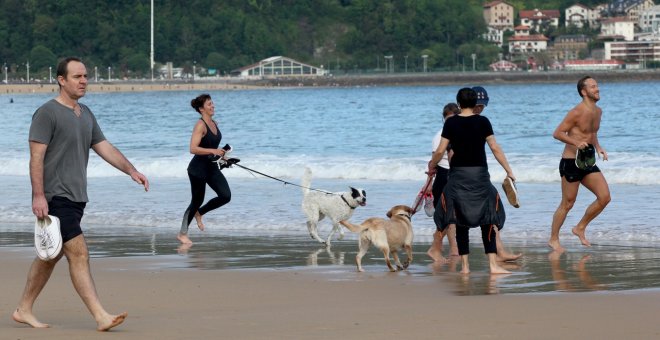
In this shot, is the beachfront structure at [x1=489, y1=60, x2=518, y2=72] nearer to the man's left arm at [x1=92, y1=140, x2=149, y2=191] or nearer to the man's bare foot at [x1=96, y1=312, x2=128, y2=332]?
the man's left arm at [x1=92, y1=140, x2=149, y2=191]

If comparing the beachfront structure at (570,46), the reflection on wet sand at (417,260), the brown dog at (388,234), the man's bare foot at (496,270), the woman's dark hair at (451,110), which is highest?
the beachfront structure at (570,46)

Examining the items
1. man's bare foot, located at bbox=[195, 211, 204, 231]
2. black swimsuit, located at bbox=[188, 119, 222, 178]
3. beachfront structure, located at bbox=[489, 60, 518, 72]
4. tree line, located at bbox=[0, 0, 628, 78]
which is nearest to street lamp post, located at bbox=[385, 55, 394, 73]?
tree line, located at bbox=[0, 0, 628, 78]

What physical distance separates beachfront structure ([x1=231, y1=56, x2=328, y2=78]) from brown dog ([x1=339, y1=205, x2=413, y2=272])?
151 meters

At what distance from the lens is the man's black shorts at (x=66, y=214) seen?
5.92 m

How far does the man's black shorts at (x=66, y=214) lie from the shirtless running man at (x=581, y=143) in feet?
14.9

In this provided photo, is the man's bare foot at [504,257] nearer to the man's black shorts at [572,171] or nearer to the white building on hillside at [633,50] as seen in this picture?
the man's black shorts at [572,171]

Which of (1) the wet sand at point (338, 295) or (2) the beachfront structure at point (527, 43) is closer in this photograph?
(1) the wet sand at point (338, 295)

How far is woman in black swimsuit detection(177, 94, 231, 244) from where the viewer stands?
10430 millimetres

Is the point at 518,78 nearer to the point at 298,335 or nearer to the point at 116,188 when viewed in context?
the point at 116,188

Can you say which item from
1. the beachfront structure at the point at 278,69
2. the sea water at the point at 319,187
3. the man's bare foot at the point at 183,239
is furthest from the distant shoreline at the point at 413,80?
the man's bare foot at the point at 183,239

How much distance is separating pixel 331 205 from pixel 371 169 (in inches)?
346

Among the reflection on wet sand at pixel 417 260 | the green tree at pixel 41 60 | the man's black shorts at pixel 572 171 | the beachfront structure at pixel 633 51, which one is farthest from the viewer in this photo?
the beachfront structure at pixel 633 51

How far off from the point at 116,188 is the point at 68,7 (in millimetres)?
155589

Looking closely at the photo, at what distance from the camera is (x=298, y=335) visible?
19.2ft
